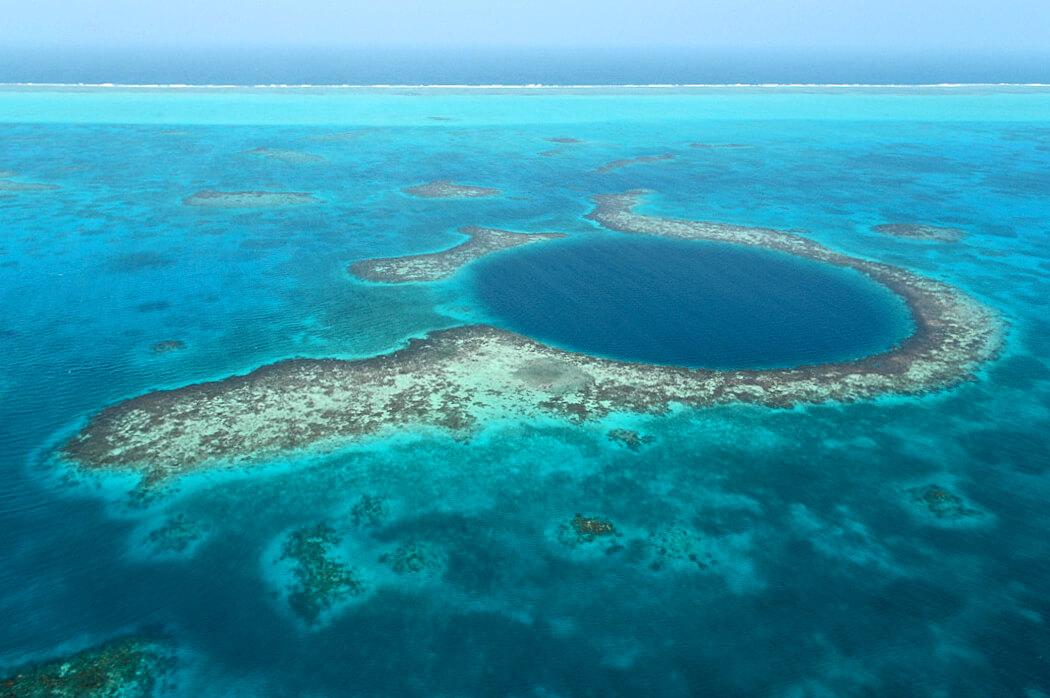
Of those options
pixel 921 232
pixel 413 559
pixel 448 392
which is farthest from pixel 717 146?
pixel 413 559

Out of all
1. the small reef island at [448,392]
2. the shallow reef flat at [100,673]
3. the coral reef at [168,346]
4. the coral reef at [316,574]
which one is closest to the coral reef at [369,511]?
the coral reef at [316,574]

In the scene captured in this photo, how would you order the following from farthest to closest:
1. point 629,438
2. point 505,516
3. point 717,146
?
point 717,146
point 629,438
point 505,516

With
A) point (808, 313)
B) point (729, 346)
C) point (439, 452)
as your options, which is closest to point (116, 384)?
point (439, 452)

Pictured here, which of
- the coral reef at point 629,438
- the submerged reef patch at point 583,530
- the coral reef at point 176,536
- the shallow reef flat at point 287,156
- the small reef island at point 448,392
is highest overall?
the shallow reef flat at point 287,156

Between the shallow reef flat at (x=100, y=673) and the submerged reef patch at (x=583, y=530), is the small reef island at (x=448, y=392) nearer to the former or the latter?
the submerged reef patch at (x=583, y=530)

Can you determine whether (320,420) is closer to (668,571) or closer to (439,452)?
(439,452)

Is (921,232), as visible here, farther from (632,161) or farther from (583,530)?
(583,530)
